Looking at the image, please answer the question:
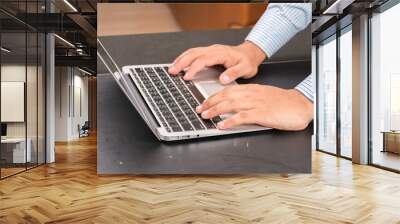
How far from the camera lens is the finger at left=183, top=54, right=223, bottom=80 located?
19.6 feet

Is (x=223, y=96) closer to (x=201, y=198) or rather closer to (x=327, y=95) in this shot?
(x=201, y=198)

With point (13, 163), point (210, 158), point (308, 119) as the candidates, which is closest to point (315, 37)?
point (308, 119)

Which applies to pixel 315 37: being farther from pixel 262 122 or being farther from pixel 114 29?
pixel 114 29

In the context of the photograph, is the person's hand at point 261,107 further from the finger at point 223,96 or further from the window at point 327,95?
the window at point 327,95

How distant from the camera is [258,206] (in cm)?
447

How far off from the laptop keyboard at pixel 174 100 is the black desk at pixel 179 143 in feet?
1.25

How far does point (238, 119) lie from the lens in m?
5.88

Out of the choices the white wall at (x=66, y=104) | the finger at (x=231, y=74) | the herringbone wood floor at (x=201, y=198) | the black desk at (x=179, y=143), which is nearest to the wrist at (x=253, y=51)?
the black desk at (x=179, y=143)

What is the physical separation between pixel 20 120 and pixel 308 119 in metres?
4.70

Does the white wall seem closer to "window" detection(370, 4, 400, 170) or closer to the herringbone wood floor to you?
the herringbone wood floor

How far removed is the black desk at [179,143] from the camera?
6.18 metres

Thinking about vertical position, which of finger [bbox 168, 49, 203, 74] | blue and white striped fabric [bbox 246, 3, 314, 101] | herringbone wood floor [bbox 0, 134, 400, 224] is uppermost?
blue and white striped fabric [bbox 246, 3, 314, 101]

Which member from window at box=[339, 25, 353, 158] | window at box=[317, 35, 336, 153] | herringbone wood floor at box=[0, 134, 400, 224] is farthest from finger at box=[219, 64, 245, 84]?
window at box=[317, 35, 336, 153]

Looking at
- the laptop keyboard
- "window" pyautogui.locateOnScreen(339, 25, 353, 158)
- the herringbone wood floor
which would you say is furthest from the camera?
"window" pyautogui.locateOnScreen(339, 25, 353, 158)
